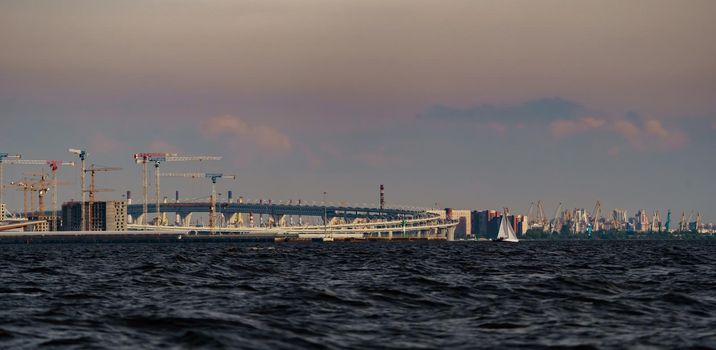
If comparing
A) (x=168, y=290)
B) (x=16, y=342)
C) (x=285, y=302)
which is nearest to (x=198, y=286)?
(x=168, y=290)

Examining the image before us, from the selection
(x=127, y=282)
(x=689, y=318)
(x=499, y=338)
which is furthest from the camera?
(x=127, y=282)

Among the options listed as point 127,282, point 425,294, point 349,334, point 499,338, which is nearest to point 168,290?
point 127,282

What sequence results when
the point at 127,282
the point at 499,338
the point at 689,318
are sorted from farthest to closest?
the point at 127,282
the point at 689,318
the point at 499,338

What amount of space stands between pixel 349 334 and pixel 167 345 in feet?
16.2

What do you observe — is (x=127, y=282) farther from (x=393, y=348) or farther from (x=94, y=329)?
(x=393, y=348)

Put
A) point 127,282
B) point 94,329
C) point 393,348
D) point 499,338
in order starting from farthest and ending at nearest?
point 127,282 < point 94,329 < point 499,338 < point 393,348

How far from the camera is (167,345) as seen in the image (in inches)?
990

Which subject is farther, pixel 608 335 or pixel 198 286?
pixel 198 286

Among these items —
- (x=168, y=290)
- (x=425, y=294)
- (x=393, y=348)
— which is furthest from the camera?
(x=168, y=290)

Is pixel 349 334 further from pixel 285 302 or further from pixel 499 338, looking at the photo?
pixel 285 302

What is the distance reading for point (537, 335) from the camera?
2712 centimetres

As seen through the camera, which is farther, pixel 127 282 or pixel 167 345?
pixel 127 282

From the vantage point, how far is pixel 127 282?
49.6 metres

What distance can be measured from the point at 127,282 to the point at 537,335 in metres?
27.2
